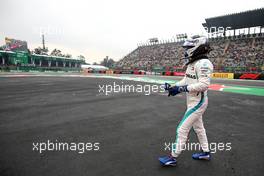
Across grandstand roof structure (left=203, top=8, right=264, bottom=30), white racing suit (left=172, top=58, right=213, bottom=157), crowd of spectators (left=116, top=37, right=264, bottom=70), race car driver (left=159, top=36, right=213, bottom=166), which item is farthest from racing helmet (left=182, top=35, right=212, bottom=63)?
grandstand roof structure (left=203, top=8, right=264, bottom=30)

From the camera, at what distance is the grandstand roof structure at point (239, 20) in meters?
34.9

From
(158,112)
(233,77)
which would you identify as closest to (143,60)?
(233,77)

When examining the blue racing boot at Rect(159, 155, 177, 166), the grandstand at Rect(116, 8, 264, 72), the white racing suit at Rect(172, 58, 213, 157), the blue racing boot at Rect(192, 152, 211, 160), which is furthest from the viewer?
the grandstand at Rect(116, 8, 264, 72)

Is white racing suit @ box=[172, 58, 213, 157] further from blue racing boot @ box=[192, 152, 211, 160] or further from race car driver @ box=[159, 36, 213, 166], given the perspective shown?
blue racing boot @ box=[192, 152, 211, 160]

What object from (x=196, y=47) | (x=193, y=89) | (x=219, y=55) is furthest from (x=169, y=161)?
(x=219, y=55)

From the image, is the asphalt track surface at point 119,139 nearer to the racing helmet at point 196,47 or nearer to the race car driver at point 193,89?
the race car driver at point 193,89

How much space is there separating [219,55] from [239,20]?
8811mm

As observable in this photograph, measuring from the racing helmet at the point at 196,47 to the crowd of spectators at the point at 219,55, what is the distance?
2489 centimetres

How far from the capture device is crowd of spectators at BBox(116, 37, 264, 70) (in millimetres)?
34281

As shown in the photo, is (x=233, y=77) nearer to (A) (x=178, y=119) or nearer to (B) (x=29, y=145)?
(A) (x=178, y=119)

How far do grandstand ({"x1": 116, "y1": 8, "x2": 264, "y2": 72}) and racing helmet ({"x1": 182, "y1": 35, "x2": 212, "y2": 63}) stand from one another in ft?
96.3

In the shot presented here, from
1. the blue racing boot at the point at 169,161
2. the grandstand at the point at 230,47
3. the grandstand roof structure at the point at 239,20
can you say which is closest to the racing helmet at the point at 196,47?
the blue racing boot at the point at 169,161

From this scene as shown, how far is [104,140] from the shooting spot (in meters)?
3.46

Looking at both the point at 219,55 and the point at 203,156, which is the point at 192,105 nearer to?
the point at 203,156
